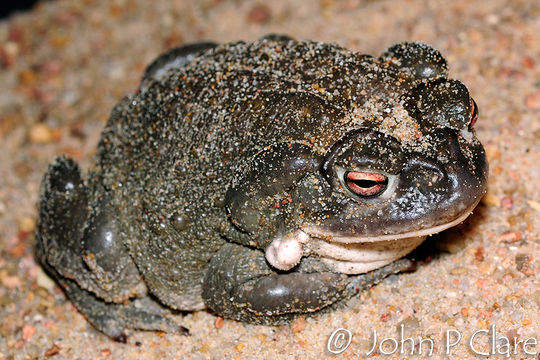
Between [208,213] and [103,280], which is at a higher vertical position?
[208,213]

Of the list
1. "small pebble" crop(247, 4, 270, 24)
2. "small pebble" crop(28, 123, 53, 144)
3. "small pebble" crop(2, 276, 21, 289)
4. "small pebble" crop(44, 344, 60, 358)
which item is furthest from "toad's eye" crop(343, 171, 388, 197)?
"small pebble" crop(28, 123, 53, 144)

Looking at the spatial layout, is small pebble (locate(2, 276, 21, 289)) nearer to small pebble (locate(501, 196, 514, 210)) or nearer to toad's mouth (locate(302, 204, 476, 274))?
toad's mouth (locate(302, 204, 476, 274))

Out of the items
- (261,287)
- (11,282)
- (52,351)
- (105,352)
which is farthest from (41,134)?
(261,287)

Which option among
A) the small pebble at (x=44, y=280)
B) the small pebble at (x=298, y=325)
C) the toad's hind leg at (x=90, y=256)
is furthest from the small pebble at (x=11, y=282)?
the small pebble at (x=298, y=325)

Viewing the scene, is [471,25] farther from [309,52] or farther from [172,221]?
[172,221]

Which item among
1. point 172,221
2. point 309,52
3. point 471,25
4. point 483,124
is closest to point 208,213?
point 172,221

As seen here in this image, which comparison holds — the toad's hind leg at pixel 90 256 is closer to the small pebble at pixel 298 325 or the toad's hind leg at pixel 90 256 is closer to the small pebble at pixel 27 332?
the small pebble at pixel 27 332

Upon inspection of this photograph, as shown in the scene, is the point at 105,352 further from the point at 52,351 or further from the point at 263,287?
the point at 263,287
